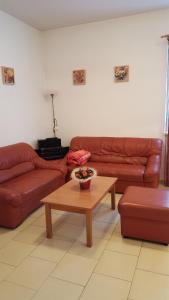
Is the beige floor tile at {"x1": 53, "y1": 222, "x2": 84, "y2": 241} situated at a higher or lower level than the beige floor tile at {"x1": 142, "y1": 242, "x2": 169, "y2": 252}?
higher

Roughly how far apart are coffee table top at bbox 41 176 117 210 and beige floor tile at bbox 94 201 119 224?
17.1 inches

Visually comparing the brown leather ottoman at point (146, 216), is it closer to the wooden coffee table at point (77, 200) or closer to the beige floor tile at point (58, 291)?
the wooden coffee table at point (77, 200)

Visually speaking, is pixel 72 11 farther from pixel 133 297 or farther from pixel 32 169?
pixel 133 297

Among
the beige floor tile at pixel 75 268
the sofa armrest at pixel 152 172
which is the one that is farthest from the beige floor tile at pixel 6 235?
the sofa armrest at pixel 152 172

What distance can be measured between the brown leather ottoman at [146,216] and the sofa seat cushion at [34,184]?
44.1 inches

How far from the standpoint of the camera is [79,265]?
2.10 meters

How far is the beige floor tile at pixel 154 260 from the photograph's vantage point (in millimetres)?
2023

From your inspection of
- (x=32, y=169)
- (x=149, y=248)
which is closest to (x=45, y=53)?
(x=32, y=169)

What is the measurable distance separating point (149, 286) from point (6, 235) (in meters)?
1.56

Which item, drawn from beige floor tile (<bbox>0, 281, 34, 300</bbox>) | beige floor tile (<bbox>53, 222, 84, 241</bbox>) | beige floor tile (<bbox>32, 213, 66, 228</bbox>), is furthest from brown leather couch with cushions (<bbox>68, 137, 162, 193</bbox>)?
beige floor tile (<bbox>0, 281, 34, 300</bbox>)

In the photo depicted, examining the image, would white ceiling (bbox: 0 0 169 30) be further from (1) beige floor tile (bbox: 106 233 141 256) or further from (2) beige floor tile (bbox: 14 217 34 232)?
(1) beige floor tile (bbox: 106 233 141 256)

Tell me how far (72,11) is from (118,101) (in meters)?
1.58

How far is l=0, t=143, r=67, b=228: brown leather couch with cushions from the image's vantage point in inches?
105

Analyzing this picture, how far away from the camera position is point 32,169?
3682mm
